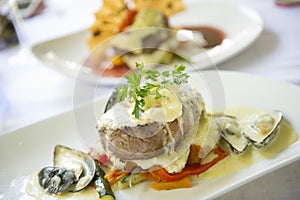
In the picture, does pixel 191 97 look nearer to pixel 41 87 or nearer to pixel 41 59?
pixel 41 87

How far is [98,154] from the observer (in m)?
1.66

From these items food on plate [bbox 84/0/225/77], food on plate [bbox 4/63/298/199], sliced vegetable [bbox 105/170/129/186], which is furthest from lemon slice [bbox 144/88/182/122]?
food on plate [bbox 84/0/225/77]

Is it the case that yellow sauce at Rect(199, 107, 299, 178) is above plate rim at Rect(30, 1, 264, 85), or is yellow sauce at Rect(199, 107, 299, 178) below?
above

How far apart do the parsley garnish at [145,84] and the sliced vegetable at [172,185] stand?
26 cm

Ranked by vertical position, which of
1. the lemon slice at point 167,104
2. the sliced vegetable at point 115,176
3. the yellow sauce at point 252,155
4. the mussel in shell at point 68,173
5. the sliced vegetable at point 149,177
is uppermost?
the lemon slice at point 167,104

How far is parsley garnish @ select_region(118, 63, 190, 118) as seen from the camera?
1514mm

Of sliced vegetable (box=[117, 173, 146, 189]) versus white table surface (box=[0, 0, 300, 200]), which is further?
white table surface (box=[0, 0, 300, 200])

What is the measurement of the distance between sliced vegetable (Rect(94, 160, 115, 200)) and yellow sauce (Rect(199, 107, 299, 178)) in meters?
0.33

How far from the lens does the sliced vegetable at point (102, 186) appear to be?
4.76 ft

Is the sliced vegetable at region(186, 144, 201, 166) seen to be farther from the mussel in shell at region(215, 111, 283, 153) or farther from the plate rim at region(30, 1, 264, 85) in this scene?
the plate rim at region(30, 1, 264, 85)

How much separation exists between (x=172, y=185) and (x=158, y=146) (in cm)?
15

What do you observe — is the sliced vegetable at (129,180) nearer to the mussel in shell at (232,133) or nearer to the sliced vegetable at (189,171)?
the sliced vegetable at (189,171)

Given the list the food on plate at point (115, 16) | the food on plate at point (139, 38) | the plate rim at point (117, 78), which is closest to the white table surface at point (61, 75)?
the plate rim at point (117, 78)

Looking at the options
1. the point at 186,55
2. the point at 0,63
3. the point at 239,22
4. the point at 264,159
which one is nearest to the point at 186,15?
the point at 239,22
